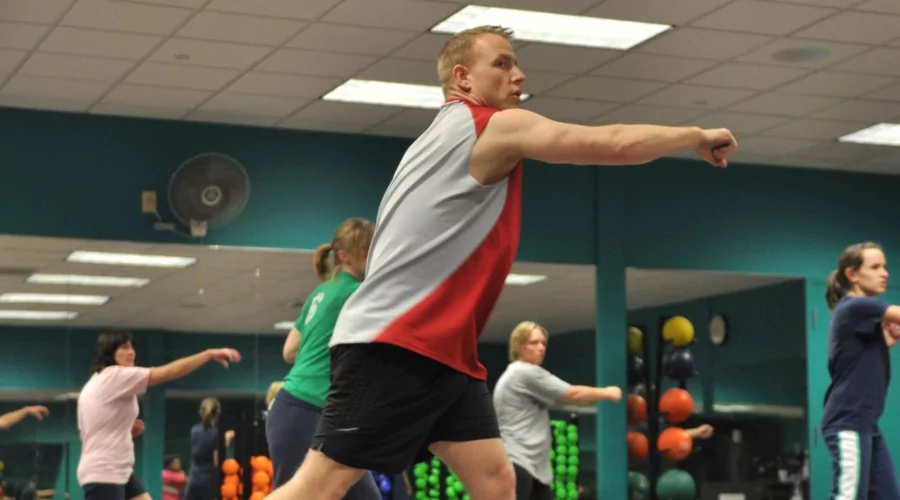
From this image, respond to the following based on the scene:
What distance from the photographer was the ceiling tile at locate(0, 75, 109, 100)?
8070 mm

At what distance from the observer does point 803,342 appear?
10.6 metres

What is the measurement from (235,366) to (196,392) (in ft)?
1.04

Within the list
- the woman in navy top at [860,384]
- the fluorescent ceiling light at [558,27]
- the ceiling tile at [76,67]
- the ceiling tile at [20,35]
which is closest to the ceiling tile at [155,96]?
the ceiling tile at [76,67]

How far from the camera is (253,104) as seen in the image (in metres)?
8.67

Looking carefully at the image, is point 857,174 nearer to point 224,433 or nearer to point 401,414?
point 224,433

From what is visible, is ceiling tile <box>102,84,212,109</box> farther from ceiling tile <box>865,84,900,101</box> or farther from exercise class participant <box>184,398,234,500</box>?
ceiling tile <box>865,84,900,101</box>

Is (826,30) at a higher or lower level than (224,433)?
higher

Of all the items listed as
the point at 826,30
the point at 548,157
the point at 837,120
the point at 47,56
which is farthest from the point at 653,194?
the point at 548,157

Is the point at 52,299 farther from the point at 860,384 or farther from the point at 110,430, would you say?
the point at 860,384

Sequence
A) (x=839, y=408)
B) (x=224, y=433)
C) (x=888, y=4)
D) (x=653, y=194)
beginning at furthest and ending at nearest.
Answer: (x=653, y=194) → (x=224, y=433) → (x=888, y=4) → (x=839, y=408)

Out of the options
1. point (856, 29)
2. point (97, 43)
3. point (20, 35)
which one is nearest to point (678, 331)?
point (856, 29)

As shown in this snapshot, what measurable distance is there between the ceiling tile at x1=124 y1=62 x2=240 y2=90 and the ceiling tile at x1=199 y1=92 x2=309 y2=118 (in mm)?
248

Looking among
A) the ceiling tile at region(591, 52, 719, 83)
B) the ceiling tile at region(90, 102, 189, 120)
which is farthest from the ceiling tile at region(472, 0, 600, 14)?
the ceiling tile at region(90, 102, 189, 120)

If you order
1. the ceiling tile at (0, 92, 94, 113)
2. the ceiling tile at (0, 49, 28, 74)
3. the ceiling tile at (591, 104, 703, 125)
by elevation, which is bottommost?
the ceiling tile at (591, 104, 703, 125)
